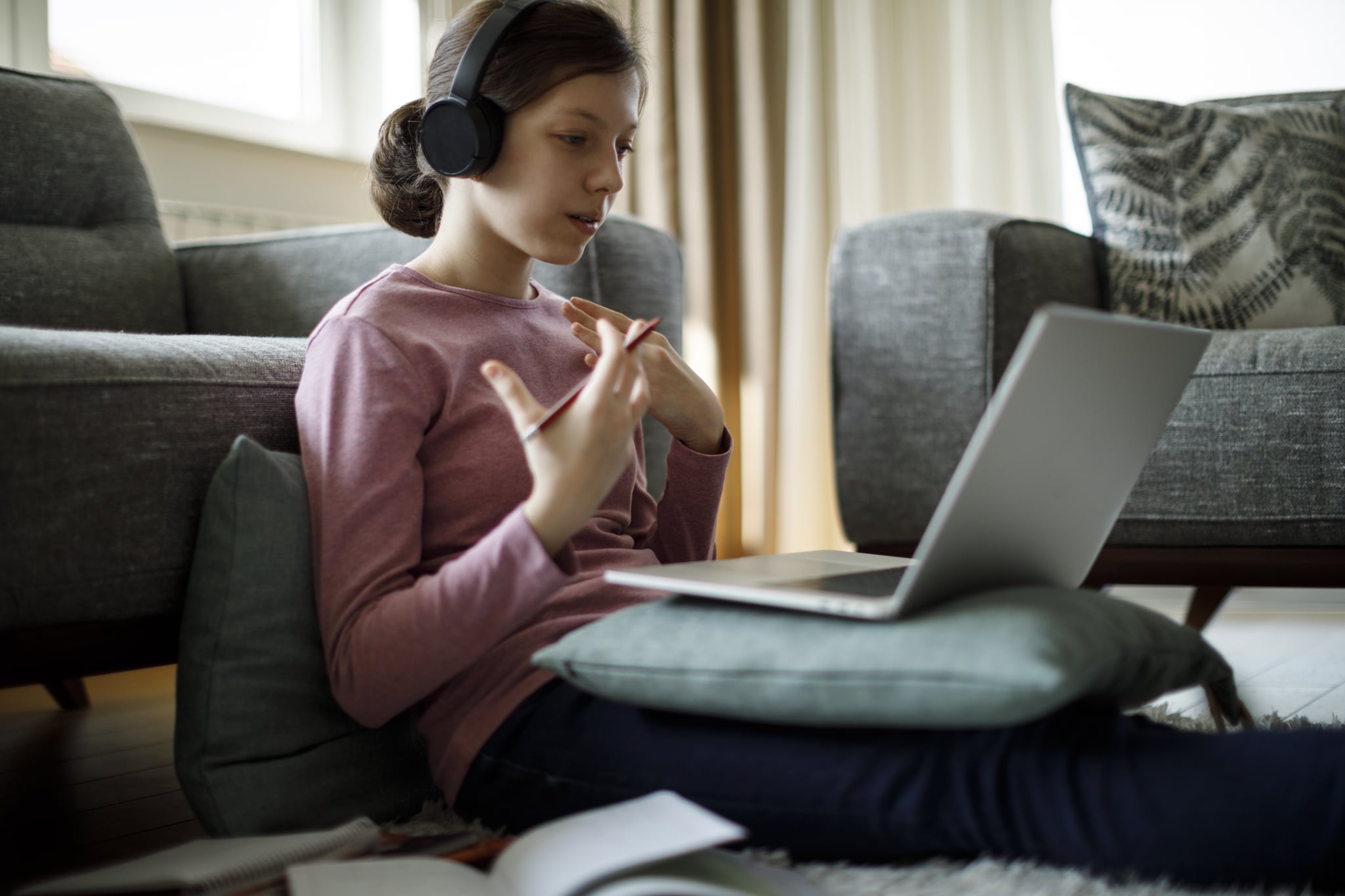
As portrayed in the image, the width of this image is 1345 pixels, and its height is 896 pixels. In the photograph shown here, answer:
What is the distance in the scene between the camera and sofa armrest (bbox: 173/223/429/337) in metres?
1.39

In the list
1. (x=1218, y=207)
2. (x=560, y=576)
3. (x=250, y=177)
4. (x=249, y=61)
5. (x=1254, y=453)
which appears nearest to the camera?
(x=560, y=576)

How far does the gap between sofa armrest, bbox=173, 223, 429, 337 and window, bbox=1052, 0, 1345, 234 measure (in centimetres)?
158

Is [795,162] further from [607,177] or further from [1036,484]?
[1036,484]

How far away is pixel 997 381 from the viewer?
4.74 feet

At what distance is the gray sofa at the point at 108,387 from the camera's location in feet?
2.51

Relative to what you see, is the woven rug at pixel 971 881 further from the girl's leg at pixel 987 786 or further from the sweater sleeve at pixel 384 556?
the sweater sleeve at pixel 384 556

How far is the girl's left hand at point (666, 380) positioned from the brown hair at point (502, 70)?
18 cm

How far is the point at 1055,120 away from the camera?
243 centimetres

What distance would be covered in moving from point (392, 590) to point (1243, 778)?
1.85 ft

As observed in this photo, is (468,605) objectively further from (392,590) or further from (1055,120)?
(1055,120)

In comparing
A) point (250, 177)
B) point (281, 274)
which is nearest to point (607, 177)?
point (281, 274)

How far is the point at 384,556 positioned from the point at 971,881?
452 mm

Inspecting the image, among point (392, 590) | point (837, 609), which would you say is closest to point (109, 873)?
point (392, 590)

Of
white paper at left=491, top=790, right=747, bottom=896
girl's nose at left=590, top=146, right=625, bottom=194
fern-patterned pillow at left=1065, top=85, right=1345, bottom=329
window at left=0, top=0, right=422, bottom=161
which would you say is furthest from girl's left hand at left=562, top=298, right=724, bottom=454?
window at left=0, top=0, right=422, bottom=161
